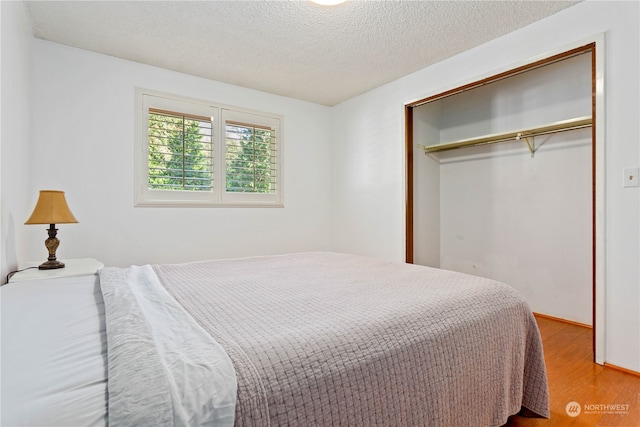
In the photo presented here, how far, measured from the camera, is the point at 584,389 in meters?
1.80

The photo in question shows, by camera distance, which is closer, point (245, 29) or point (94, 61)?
point (245, 29)

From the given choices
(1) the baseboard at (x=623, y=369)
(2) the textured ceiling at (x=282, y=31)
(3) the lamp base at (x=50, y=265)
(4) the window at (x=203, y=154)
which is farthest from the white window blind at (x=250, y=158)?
(1) the baseboard at (x=623, y=369)

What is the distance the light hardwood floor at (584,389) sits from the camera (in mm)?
1536

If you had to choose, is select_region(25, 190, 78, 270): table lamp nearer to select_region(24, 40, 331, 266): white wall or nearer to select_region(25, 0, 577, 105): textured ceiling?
select_region(24, 40, 331, 266): white wall

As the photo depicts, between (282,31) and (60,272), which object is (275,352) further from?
(282,31)

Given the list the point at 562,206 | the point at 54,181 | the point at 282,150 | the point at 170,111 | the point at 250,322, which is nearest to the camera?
the point at 250,322

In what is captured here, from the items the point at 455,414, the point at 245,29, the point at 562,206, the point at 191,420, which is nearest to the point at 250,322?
the point at 191,420

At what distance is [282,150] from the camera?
12.9ft

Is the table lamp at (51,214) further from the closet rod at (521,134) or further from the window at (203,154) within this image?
the closet rod at (521,134)

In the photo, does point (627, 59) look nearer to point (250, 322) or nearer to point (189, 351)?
Result: point (250, 322)

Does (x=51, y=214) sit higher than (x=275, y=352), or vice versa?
(x=51, y=214)

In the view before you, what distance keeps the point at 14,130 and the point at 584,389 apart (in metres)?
3.77

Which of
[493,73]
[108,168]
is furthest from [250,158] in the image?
[493,73]

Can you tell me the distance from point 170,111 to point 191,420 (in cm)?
322
